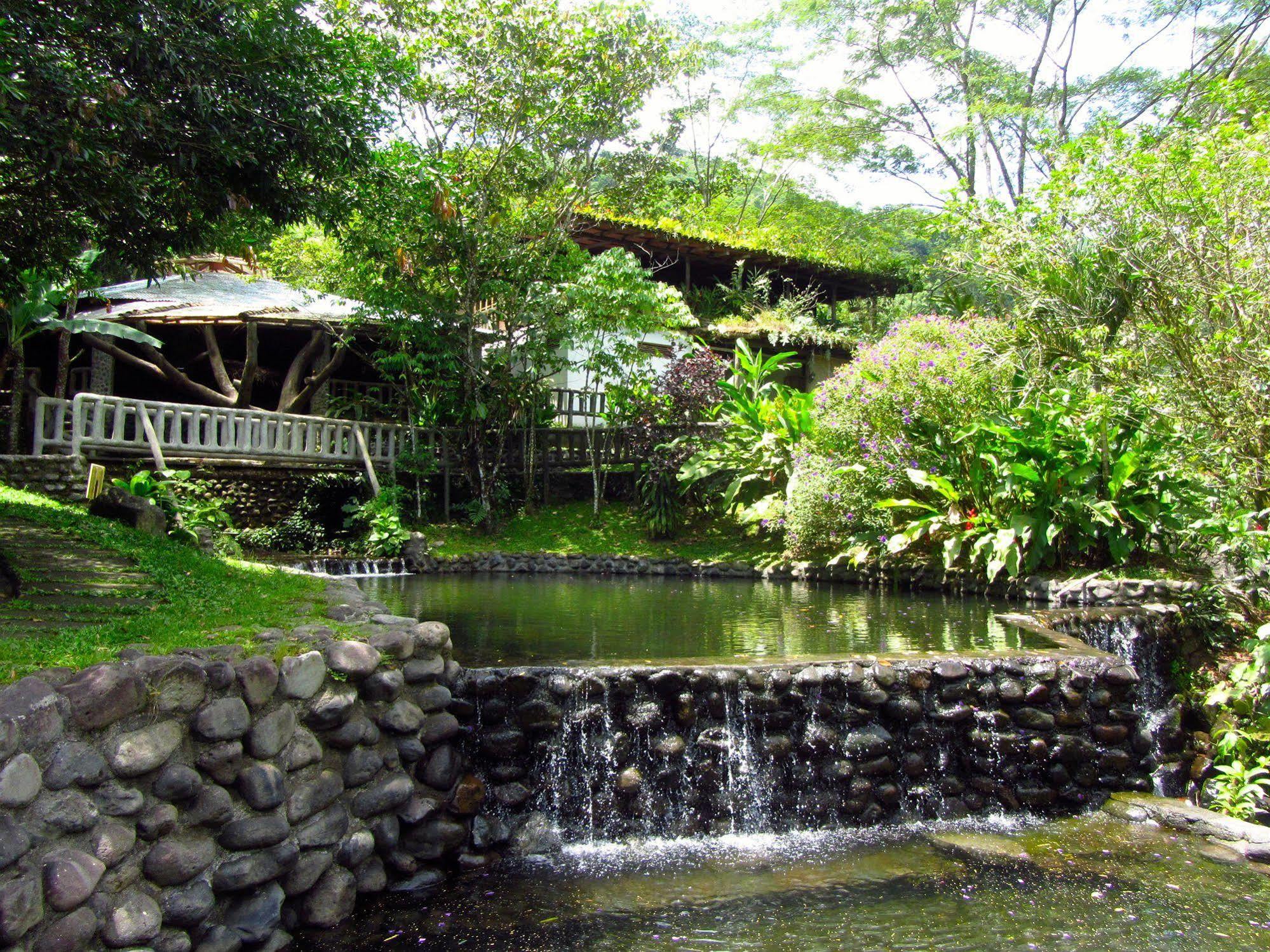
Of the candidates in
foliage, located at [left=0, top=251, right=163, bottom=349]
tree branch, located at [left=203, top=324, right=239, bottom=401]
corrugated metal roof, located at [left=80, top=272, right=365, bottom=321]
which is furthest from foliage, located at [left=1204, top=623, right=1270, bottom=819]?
tree branch, located at [left=203, top=324, right=239, bottom=401]

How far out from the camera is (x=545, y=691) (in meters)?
5.88

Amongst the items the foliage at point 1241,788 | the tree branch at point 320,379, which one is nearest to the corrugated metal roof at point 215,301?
the tree branch at point 320,379

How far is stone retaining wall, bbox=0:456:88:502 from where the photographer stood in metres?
11.5

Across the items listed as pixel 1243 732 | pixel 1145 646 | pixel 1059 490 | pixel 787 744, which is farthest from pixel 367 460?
pixel 1243 732

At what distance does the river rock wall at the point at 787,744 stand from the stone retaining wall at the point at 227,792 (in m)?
0.43

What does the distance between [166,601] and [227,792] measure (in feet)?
8.91

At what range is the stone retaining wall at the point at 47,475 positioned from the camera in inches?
451

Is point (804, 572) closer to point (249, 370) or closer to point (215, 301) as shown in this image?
point (249, 370)

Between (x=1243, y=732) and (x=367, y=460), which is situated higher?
(x=367, y=460)

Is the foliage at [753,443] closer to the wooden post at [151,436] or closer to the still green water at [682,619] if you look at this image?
the still green water at [682,619]

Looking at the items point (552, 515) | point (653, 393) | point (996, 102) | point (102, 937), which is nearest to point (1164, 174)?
point (102, 937)

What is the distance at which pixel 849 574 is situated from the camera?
1253 cm

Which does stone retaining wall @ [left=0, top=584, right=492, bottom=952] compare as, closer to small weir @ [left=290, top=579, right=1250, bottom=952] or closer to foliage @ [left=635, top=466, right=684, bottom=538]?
small weir @ [left=290, top=579, right=1250, bottom=952]

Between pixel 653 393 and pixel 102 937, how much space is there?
14.0m
